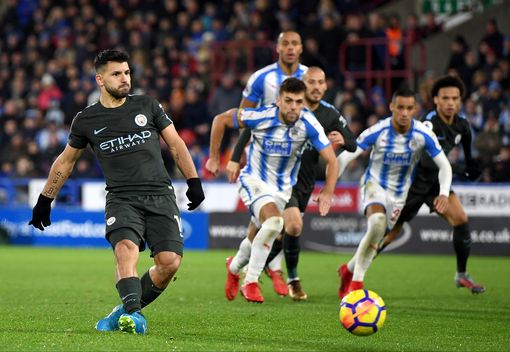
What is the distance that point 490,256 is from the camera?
17.5 meters

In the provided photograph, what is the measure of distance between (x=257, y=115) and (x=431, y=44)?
1306cm

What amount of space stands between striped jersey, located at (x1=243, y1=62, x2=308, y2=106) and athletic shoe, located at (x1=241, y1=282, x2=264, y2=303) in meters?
2.14

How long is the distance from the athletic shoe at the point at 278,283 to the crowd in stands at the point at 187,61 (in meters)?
7.52

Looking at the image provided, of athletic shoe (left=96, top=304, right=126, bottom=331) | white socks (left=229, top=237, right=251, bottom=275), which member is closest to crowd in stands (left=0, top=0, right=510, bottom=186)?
white socks (left=229, top=237, right=251, bottom=275)

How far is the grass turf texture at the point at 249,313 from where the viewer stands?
23.2ft

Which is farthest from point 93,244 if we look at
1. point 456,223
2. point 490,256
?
point 456,223

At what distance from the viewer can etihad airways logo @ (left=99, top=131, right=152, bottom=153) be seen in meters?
7.64

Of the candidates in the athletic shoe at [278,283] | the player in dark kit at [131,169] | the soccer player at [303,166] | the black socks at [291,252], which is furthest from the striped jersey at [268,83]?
the player in dark kit at [131,169]

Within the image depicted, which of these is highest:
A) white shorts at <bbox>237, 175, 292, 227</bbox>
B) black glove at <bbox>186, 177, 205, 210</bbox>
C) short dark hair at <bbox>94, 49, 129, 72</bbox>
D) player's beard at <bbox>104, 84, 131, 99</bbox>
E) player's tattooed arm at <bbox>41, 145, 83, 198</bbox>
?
short dark hair at <bbox>94, 49, 129, 72</bbox>

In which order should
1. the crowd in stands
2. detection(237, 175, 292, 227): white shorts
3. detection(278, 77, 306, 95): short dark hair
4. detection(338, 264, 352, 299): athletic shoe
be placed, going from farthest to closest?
the crowd in stands < detection(338, 264, 352, 299): athletic shoe < detection(237, 175, 292, 227): white shorts < detection(278, 77, 306, 95): short dark hair

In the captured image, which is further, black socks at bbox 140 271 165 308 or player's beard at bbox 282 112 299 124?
player's beard at bbox 282 112 299 124

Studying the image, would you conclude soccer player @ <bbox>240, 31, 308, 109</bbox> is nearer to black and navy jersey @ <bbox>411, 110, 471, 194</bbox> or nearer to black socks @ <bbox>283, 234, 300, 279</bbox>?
black socks @ <bbox>283, 234, 300, 279</bbox>

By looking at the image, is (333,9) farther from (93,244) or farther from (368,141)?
(368,141)

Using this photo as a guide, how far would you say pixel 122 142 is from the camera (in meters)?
7.64
